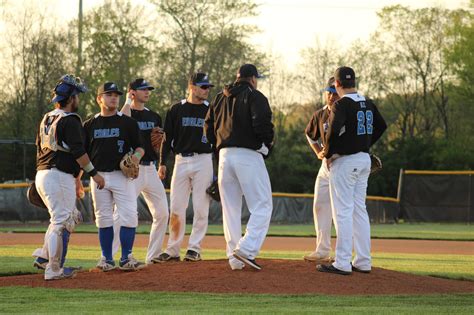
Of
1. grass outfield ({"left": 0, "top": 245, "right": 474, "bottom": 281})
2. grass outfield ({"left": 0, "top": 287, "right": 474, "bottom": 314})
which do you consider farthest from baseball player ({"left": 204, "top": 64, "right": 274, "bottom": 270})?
grass outfield ({"left": 0, "top": 245, "right": 474, "bottom": 281})

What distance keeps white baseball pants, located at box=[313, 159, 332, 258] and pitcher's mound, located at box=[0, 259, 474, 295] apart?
1.04m

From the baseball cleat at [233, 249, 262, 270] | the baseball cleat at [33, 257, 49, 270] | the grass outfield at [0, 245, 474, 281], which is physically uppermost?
the baseball cleat at [233, 249, 262, 270]

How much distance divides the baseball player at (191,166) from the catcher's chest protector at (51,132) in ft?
6.56

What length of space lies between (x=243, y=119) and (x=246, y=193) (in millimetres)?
784

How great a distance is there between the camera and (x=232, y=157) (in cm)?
963

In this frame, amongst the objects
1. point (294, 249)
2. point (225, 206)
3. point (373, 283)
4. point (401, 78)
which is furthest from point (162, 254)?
point (401, 78)

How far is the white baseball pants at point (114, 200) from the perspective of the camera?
9727 mm

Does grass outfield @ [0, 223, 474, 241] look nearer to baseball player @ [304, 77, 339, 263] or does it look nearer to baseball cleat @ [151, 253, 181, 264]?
baseball player @ [304, 77, 339, 263]

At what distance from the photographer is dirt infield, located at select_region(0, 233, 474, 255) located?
1623 cm

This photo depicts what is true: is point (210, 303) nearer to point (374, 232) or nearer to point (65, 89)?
point (65, 89)

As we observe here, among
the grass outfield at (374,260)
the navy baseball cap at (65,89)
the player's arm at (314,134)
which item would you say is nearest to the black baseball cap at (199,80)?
the player's arm at (314,134)

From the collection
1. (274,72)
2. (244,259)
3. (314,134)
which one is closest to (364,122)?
(314,134)

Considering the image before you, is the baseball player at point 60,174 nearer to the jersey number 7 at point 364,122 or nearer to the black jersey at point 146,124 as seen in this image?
the black jersey at point 146,124

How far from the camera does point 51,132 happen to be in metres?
9.25
